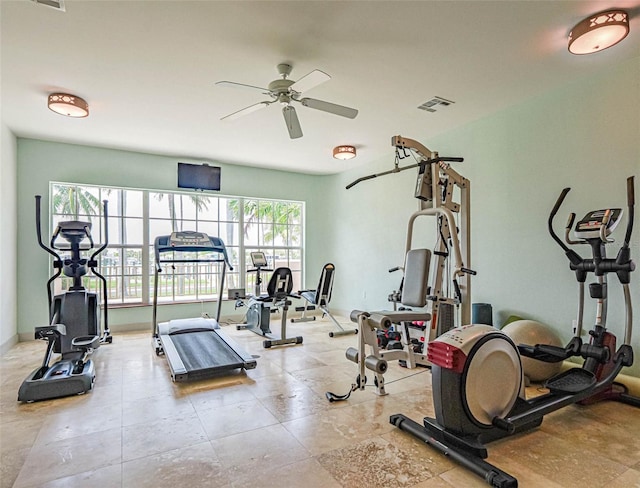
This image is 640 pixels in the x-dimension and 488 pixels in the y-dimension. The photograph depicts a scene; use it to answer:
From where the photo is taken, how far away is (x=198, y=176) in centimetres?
657

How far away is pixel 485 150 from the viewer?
4629 mm

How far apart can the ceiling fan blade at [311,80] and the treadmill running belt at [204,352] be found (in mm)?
2843

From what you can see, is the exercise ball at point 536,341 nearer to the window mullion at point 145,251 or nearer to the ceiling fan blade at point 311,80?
the ceiling fan blade at point 311,80

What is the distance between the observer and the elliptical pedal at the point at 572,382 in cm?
275

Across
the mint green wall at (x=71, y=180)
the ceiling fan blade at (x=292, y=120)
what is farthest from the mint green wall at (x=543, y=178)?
the mint green wall at (x=71, y=180)

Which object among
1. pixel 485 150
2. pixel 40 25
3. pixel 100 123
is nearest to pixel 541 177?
pixel 485 150

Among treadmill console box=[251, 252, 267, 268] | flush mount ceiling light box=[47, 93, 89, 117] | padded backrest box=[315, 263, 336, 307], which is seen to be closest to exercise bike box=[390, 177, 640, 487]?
padded backrest box=[315, 263, 336, 307]

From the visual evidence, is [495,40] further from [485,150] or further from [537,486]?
[537,486]

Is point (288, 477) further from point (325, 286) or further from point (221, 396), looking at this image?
point (325, 286)

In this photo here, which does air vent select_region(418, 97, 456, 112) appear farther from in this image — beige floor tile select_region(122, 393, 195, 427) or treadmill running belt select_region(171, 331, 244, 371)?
beige floor tile select_region(122, 393, 195, 427)

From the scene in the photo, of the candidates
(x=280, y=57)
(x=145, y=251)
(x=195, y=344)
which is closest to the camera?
(x=280, y=57)

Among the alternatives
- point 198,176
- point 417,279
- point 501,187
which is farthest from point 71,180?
point 501,187

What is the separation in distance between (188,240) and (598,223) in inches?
199

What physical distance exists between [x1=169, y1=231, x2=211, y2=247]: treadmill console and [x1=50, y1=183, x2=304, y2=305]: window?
1.21m
